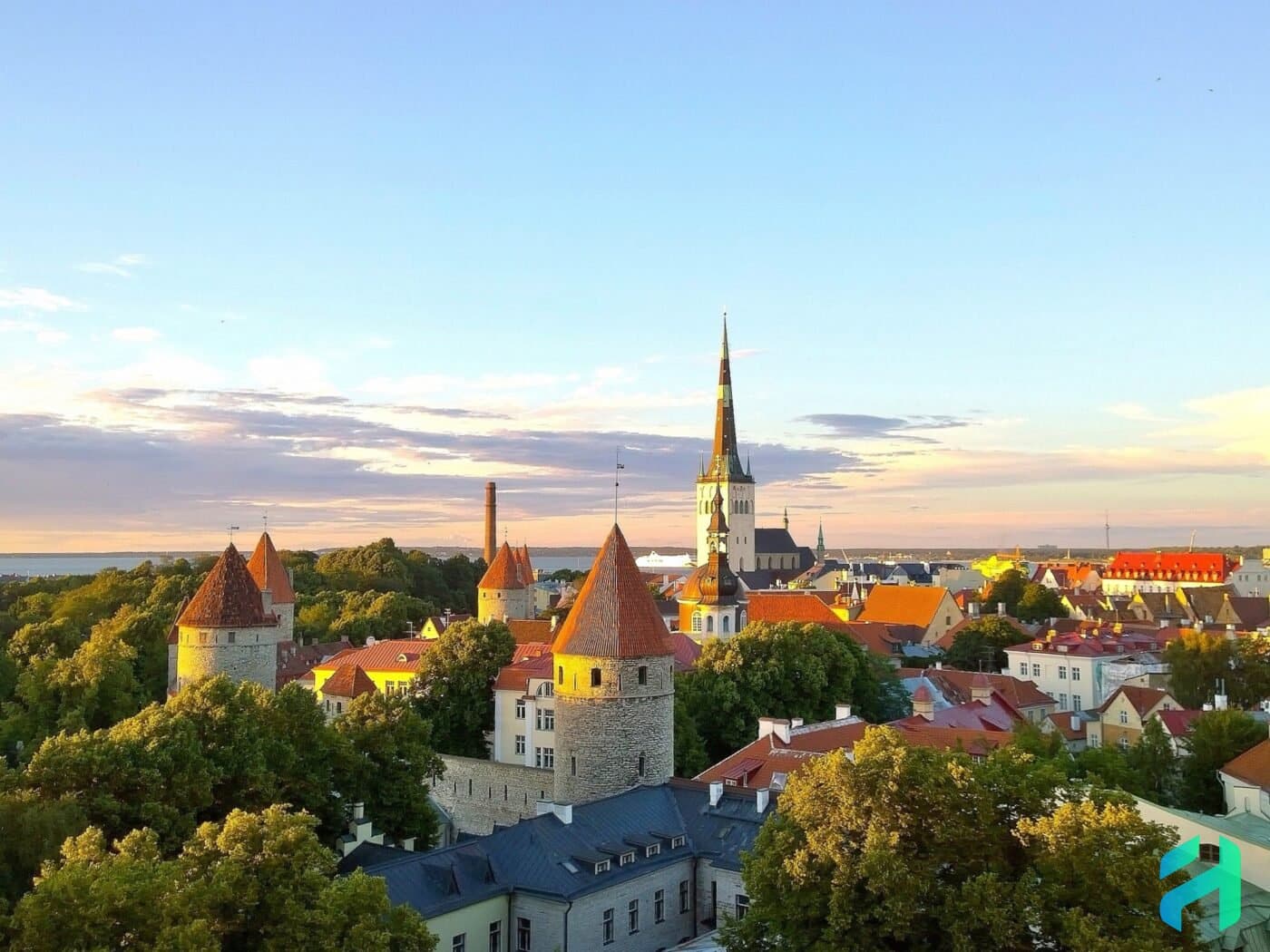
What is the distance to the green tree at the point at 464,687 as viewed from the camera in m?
43.5

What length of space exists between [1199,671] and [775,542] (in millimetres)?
87193

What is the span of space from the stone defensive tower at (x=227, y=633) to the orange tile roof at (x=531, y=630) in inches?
726

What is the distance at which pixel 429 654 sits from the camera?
4466 cm

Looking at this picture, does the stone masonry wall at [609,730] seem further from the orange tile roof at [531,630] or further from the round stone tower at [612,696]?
the orange tile roof at [531,630]

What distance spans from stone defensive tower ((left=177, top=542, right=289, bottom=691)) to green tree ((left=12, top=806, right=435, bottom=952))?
21.3m

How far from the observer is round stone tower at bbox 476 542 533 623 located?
66.2 meters

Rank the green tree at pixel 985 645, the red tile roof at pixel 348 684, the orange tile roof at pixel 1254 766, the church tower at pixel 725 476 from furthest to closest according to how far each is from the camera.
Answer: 1. the church tower at pixel 725 476
2. the green tree at pixel 985 645
3. the red tile roof at pixel 348 684
4. the orange tile roof at pixel 1254 766

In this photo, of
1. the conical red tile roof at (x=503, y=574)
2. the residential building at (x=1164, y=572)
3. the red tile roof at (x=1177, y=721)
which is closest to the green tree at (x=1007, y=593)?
the residential building at (x=1164, y=572)

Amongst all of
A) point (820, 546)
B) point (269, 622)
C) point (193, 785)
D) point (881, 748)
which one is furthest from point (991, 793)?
point (820, 546)

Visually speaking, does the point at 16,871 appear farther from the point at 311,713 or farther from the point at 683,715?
the point at 683,715

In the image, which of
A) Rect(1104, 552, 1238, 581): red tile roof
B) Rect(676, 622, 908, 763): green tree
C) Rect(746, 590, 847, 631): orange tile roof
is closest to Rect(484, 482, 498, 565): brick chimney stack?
Rect(746, 590, 847, 631): orange tile roof

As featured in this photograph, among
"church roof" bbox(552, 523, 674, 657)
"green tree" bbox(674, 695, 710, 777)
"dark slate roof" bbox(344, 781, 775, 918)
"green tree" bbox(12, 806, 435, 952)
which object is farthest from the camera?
"green tree" bbox(674, 695, 710, 777)

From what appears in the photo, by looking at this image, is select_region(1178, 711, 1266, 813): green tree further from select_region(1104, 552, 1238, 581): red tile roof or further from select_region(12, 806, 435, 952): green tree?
select_region(1104, 552, 1238, 581): red tile roof

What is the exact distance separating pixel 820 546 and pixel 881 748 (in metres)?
150
